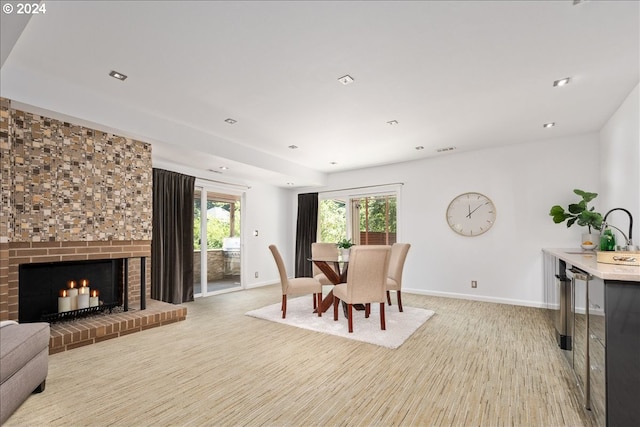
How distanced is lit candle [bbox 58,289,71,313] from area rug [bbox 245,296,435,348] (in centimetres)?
199

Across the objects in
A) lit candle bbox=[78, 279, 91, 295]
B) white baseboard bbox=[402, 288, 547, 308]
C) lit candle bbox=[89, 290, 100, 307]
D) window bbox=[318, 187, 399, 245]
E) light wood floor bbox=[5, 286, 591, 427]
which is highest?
window bbox=[318, 187, 399, 245]

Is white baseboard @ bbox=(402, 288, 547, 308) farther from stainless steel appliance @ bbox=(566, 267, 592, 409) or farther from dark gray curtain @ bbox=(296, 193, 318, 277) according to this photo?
stainless steel appliance @ bbox=(566, 267, 592, 409)

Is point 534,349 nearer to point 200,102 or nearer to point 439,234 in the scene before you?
point 439,234

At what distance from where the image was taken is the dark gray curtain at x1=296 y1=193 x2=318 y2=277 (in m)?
7.15

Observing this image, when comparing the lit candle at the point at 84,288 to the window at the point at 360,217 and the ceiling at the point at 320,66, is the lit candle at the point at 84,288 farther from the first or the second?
the window at the point at 360,217

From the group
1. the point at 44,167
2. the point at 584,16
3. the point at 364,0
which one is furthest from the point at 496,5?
the point at 44,167

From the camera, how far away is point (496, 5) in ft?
6.24

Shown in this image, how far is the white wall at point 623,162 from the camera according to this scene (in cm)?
298

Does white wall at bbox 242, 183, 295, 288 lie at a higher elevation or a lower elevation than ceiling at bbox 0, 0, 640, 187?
lower

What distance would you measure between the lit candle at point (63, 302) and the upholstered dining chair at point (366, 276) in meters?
3.02

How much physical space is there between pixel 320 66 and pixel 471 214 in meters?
3.88

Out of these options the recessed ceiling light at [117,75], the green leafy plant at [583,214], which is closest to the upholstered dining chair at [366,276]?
the green leafy plant at [583,214]

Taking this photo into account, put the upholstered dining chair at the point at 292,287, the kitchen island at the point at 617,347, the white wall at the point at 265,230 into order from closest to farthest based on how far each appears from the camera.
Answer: the kitchen island at the point at 617,347
the upholstered dining chair at the point at 292,287
the white wall at the point at 265,230

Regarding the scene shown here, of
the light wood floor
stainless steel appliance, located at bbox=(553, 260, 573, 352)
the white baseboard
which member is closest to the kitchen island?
the light wood floor
